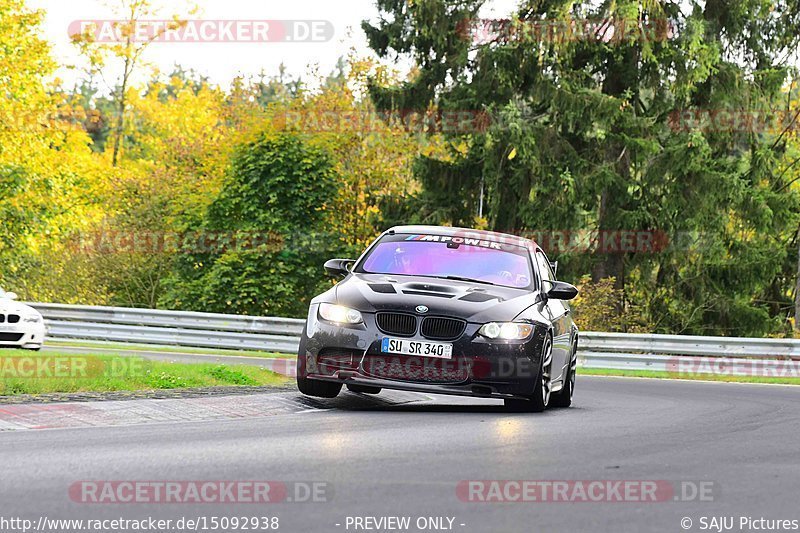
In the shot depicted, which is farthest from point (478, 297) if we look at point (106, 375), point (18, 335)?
point (18, 335)

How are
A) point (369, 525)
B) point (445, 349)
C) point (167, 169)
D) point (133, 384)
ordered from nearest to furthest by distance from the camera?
1. point (369, 525)
2. point (445, 349)
3. point (133, 384)
4. point (167, 169)

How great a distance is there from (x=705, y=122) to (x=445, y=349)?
25.0m

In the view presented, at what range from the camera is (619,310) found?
31812mm

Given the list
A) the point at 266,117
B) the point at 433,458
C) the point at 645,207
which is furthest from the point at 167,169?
the point at 433,458

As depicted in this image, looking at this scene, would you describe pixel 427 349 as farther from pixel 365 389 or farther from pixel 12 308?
pixel 12 308

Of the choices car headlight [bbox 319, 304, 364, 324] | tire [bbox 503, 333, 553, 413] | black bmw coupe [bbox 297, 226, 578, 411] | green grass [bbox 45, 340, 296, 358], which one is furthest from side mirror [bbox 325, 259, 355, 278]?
green grass [bbox 45, 340, 296, 358]

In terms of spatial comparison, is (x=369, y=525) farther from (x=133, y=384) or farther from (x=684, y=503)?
(x=133, y=384)

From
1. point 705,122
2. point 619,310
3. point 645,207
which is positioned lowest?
point 619,310

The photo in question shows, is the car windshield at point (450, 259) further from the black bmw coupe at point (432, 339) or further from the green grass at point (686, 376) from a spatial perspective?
the green grass at point (686, 376)

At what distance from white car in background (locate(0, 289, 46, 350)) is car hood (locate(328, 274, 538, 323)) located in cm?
1095

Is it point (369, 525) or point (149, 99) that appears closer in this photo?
point (369, 525)

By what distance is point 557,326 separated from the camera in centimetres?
1288

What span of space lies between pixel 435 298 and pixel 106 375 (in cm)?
379

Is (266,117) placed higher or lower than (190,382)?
higher
